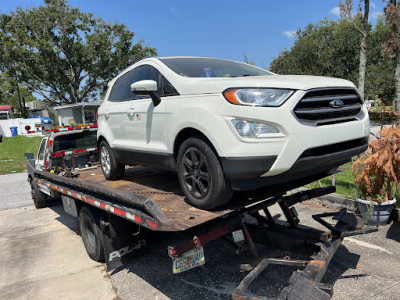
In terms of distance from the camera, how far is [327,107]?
9.18ft

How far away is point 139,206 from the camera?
3.04m

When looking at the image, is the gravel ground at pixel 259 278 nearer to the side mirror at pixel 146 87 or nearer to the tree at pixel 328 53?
the side mirror at pixel 146 87

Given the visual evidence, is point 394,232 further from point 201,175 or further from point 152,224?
point 152,224

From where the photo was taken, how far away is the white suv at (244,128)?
2.56 meters

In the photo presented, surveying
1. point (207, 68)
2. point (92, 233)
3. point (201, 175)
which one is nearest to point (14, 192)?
point (92, 233)

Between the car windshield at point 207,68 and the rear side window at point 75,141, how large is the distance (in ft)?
13.0

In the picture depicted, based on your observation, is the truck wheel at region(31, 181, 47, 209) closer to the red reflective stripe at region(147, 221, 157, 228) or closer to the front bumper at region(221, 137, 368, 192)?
the red reflective stripe at region(147, 221, 157, 228)

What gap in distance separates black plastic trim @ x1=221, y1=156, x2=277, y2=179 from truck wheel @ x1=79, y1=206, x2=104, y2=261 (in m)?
2.30

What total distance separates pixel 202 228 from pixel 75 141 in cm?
487

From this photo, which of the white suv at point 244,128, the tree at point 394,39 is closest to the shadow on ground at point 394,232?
the white suv at point 244,128

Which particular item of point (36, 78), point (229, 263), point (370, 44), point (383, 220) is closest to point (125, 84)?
point (229, 263)

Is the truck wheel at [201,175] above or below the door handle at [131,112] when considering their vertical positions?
below

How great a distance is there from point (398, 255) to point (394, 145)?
154 cm

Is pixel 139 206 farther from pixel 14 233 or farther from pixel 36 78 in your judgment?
pixel 36 78
